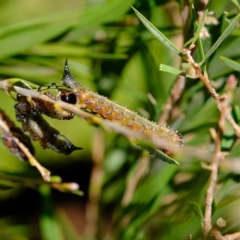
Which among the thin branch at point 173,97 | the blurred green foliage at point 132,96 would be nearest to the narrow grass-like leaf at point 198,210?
the blurred green foliage at point 132,96

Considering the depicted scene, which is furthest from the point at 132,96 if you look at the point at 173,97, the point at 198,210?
the point at 198,210

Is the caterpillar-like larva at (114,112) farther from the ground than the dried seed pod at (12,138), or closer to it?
closer to it

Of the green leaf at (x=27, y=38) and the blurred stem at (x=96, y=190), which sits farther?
the blurred stem at (x=96, y=190)

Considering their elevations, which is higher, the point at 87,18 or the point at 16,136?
the point at 87,18

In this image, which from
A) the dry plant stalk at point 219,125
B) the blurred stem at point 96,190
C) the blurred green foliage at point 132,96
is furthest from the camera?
the blurred stem at point 96,190

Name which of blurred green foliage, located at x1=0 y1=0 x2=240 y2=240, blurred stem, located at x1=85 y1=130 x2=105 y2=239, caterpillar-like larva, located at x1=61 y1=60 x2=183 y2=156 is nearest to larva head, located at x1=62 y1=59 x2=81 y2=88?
caterpillar-like larva, located at x1=61 y1=60 x2=183 y2=156

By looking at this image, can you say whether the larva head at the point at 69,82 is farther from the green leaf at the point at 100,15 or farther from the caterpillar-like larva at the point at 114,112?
the green leaf at the point at 100,15

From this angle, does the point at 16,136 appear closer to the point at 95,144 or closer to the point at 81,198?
the point at 95,144

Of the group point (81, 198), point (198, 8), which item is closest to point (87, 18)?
point (198, 8)

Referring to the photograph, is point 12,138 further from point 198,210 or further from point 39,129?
point 198,210
